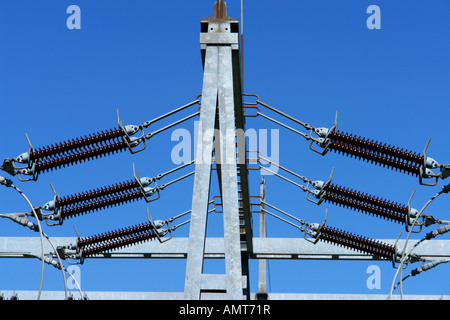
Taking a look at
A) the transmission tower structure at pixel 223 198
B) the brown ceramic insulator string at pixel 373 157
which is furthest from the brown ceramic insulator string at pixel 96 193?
the brown ceramic insulator string at pixel 373 157

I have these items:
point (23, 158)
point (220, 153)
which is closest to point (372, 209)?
point (220, 153)

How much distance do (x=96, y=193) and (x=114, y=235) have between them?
1707mm

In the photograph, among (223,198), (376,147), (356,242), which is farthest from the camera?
(356,242)

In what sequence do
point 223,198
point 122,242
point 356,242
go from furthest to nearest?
point 122,242
point 356,242
point 223,198

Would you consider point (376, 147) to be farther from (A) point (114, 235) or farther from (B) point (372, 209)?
(A) point (114, 235)

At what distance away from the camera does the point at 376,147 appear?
554 inches

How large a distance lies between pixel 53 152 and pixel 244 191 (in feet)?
12.8

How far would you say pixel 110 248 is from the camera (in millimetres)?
17266

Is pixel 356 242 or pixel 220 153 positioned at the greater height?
pixel 220 153

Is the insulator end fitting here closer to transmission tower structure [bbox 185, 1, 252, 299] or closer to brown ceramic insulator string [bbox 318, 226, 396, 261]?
transmission tower structure [bbox 185, 1, 252, 299]

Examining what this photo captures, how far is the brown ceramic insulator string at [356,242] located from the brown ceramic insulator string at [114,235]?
3.91m

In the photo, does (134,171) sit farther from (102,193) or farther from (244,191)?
(244,191)

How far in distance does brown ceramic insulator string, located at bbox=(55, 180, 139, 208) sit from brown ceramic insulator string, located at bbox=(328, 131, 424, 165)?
4.26m
